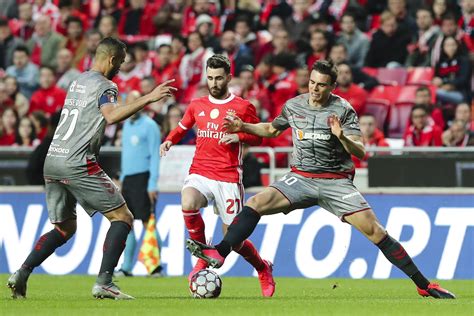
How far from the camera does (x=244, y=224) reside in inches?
469

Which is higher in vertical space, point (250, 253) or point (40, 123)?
point (40, 123)

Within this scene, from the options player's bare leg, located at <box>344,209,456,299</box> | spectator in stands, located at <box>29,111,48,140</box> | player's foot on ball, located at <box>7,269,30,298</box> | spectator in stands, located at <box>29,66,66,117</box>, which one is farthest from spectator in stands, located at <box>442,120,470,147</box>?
player's foot on ball, located at <box>7,269,30,298</box>

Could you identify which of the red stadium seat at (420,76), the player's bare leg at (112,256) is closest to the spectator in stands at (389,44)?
the red stadium seat at (420,76)

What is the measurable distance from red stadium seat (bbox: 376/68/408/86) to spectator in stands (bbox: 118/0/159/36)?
5.23m

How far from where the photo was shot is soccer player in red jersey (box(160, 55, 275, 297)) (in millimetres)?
12867

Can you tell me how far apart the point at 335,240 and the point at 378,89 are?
4.30 meters

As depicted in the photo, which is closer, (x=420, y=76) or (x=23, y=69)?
(x=420, y=76)

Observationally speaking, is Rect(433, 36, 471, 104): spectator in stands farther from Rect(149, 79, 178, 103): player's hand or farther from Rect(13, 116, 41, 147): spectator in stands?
Rect(149, 79, 178, 103): player's hand

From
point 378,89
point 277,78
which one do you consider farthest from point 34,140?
point 378,89

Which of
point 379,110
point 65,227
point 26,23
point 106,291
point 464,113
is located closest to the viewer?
point 106,291

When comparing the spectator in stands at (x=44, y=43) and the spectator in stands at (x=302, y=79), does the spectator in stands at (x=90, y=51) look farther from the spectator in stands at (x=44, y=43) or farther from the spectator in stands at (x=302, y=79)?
the spectator in stands at (x=302, y=79)

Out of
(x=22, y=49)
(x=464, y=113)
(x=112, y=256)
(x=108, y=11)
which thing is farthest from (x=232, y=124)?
(x=108, y=11)

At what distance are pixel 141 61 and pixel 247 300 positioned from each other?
10.9m

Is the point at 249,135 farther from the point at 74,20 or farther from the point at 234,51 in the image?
the point at 74,20
